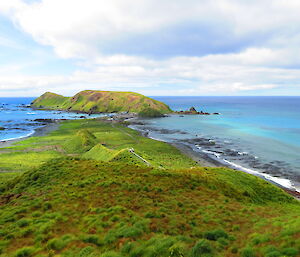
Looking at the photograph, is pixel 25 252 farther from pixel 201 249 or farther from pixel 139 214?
pixel 201 249

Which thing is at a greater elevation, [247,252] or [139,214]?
[247,252]

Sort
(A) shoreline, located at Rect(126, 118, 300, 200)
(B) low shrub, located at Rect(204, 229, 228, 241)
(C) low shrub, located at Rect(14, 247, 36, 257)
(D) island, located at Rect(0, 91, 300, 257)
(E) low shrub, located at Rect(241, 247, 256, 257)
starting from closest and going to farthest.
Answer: (E) low shrub, located at Rect(241, 247, 256, 257) → (C) low shrub, located at Rect(14, 247, 36, 257) → (D) island, located at Rect(0, 91, 300, 257) → (B) low shrub, located at Rect(204, 229, 228, 241) → (A) shoreline, located at Rect(126, 118, 300, 200)

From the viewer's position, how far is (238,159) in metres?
64.7

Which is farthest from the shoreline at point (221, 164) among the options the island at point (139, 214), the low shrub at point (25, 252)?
the low shrub at point (25, 252)

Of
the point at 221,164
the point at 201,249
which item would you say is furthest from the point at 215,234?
the point at 221,164

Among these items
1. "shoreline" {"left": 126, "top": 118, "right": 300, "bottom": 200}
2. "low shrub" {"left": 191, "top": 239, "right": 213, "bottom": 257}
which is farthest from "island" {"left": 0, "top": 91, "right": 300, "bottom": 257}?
"shoreline" {"left": 126, "top": 118, "right": 300, "bottom": 200}

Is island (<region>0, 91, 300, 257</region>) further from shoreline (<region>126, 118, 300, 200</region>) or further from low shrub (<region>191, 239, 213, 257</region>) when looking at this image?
shoreline (<region>126, 118, 300, 200</region>)

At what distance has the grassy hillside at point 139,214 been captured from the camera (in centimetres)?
1306

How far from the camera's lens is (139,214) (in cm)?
1789

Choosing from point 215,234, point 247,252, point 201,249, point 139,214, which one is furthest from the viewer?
point 139,214

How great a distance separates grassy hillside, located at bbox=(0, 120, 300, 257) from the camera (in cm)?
1306

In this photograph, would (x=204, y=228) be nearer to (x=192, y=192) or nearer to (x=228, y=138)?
(x=192, y=192)

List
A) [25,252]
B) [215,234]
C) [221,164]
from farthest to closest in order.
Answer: [221,164], [215,234], [25,252]

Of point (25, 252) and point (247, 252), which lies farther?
point (25, 252)
